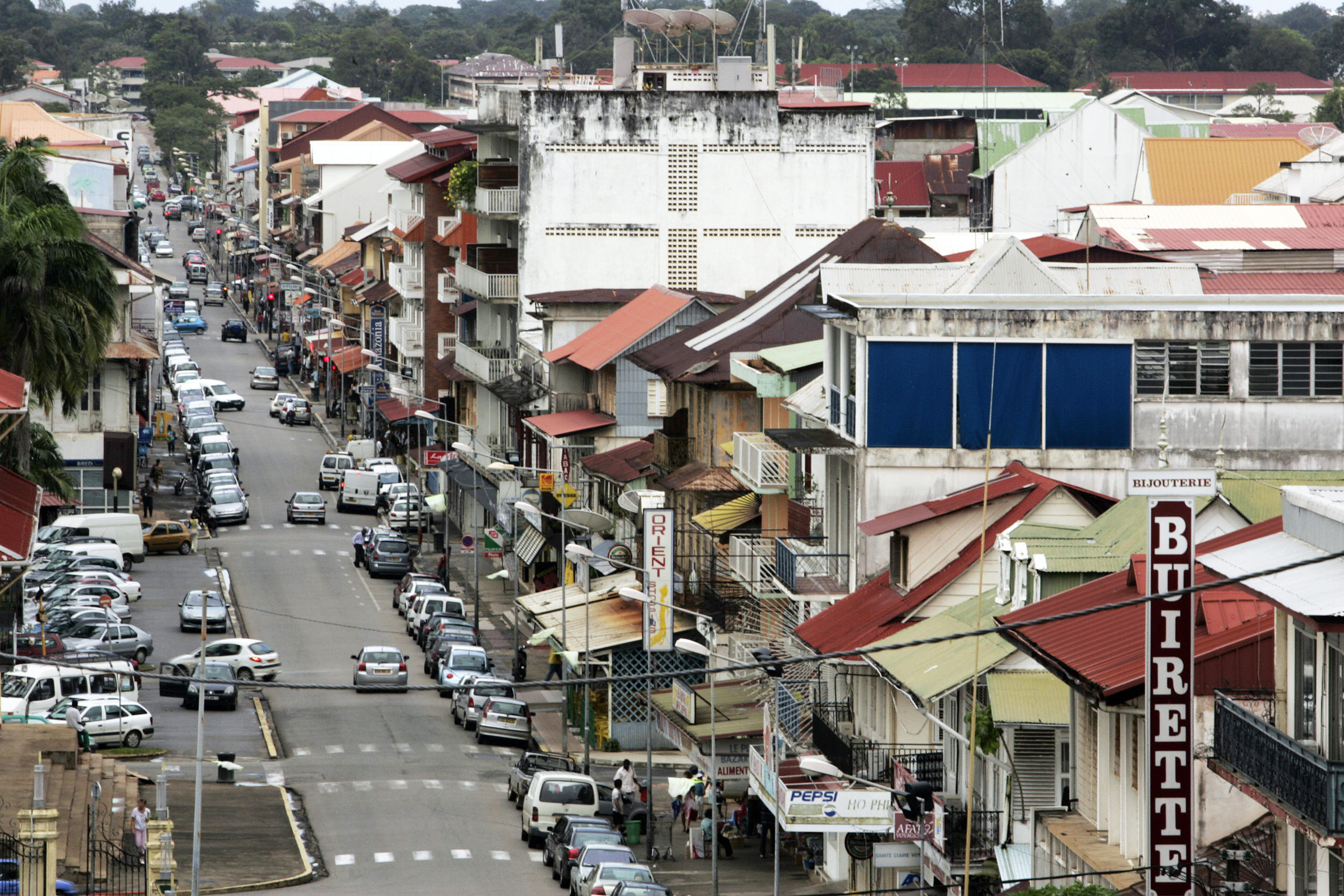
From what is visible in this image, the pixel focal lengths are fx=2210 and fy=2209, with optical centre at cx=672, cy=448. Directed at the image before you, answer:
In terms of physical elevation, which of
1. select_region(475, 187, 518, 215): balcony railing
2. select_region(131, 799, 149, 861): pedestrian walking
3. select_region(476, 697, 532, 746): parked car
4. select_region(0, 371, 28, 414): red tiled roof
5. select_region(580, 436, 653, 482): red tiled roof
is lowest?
select_region(476, 697, 532, 746): parked car

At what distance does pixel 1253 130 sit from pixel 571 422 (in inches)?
2514

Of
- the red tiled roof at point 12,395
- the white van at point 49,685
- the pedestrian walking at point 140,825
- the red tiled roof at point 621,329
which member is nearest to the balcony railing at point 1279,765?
the pedestrian walking at point 140,825

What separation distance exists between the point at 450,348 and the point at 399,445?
9.42 meters

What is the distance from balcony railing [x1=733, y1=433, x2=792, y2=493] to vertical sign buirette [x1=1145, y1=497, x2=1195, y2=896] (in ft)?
70.9

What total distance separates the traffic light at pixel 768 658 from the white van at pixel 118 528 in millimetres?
41532

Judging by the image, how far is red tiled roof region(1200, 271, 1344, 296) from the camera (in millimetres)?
49750

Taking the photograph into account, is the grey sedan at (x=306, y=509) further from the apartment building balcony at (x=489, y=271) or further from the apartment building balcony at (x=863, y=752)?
the apartment building balcony at (x=863, y=752)

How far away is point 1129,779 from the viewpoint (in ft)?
91.0

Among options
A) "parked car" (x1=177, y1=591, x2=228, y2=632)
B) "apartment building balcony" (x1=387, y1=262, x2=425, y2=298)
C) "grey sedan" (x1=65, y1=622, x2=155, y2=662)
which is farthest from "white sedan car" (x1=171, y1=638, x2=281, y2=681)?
"apartment building balcony" (x1=387, y1=262, x2=425, y2=298)

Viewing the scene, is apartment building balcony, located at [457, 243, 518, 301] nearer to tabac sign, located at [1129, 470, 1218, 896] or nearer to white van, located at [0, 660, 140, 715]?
white van, located at [0, 660, 140, 715]

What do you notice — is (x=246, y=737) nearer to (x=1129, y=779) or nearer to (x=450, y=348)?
(x=1129, y=779)

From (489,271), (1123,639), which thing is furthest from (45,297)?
(1123,639)

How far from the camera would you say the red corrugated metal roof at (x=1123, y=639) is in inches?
1018

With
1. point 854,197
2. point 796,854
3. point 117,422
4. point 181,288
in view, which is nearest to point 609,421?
point 854,197
